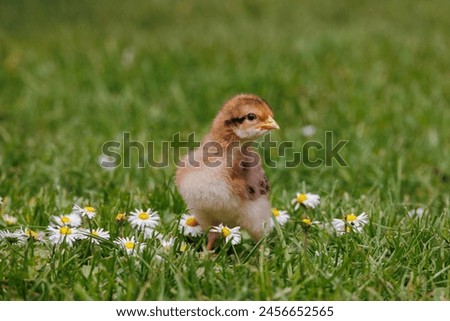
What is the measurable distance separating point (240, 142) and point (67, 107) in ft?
12.0

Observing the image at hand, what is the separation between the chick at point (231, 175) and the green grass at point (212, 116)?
0.17m

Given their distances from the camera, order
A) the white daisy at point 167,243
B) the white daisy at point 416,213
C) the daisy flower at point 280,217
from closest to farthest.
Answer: the white daisy at point 167,243
the daisy flower at point 280,217
the white daisy at point 416,213

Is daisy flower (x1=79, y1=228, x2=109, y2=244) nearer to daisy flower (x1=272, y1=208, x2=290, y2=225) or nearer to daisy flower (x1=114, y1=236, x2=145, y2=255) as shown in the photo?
daisy flower (x1=114, y1=236, x2=145, y2=255)

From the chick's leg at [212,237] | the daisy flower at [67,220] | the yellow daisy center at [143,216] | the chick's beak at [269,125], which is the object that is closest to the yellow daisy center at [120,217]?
the yellow daisy center at [143,216]

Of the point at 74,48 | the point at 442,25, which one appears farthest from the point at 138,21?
the point at 442,25

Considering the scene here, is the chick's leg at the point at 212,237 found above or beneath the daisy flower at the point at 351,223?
beneath

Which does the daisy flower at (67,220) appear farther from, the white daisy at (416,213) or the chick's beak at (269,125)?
the white daisy at (416,213)

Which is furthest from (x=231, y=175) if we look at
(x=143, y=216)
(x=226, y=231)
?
(x=143, y=216)

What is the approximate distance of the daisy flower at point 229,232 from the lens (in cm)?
346

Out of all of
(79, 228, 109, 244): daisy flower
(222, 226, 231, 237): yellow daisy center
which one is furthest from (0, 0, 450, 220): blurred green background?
(222, 226, 231, 237): yellow daisy center

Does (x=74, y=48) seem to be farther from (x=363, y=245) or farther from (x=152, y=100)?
(x=363, y=245)

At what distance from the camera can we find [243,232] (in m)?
3.79

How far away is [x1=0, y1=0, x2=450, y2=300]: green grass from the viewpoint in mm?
3189

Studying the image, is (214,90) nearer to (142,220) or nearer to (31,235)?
(142,220)
